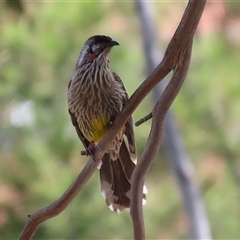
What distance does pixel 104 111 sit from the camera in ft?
8.60

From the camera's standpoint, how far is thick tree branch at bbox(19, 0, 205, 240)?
4.51 ft

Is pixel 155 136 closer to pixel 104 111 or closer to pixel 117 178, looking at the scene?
pixel 104 111

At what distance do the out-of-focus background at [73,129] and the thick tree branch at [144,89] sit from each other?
10.5ft

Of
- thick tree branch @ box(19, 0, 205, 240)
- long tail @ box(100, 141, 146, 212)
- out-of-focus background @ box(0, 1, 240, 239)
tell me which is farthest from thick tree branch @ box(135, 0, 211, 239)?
thick tree branch @ box(19, 0, 205, 240)

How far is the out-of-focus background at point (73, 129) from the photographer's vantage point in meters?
5.13

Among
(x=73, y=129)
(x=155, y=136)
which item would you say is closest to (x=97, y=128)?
(x=155, y=136)

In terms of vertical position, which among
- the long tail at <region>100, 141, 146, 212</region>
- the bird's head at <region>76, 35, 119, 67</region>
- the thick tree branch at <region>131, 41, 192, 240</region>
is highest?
the bird's head at <region>76, 35, 119, 67</region>

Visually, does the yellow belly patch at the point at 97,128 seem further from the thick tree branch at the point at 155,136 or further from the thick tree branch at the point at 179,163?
the thick tree branch at the point at 179,163

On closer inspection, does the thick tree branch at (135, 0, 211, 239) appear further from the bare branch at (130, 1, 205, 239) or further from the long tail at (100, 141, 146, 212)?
the bare branch at (130, 1, 205, 239)

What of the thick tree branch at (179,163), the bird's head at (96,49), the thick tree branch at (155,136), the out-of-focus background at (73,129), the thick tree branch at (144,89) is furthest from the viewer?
the out-of-focus background at (73,129)

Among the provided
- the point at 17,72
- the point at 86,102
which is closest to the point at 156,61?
the point at 17,72

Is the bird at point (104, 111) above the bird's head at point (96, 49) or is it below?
below

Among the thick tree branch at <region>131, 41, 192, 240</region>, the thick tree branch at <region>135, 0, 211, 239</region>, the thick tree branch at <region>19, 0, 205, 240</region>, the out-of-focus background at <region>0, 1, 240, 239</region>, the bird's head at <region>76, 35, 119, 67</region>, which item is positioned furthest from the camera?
the out-of-focus background at <region>0, 1, 240, 239</region>

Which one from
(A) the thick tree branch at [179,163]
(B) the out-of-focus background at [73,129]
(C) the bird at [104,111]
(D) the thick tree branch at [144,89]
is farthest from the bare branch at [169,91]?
(B) the out-of-focus background at [73,129]
